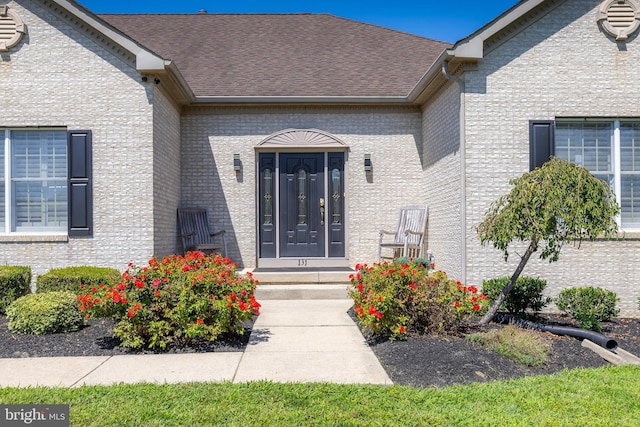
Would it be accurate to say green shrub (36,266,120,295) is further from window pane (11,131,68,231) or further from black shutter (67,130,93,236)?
window pane (11,131,68,231)

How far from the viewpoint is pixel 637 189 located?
7438 mm

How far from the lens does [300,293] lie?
306 inches

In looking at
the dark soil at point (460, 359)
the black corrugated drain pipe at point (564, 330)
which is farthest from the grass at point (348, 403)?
the black corrugated drain pipe at point (564, 330)

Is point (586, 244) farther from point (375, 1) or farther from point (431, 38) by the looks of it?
point (375, 1)

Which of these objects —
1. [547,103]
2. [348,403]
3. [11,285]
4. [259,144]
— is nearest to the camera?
[348,403]

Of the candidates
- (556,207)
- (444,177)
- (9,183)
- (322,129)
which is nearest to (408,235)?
(444,177)

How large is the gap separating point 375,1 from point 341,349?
1242cm

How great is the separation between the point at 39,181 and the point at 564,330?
793 centimetres

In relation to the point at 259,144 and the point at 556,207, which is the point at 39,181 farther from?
the point at 556,207

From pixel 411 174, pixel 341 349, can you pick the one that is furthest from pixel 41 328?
pixel 411 174

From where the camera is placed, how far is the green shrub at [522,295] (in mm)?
6551

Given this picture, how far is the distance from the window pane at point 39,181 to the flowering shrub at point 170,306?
323 centimetres

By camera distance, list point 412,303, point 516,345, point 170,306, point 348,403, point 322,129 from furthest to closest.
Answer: point 322,129 → point 412,303 → point 170,306 → point 516,345 → point 348,403

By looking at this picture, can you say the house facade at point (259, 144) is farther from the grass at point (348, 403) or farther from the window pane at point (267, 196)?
the grass at point (348, 403)
